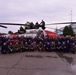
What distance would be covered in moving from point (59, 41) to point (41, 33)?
2.37 m

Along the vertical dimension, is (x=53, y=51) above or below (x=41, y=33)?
below

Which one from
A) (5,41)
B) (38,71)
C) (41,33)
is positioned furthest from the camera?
(41,33)

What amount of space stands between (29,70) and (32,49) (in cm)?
704

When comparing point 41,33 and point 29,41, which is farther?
point 41,33

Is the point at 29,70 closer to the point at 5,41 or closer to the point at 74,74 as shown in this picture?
the point at 74,74

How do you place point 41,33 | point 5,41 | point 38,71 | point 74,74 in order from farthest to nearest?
point 41,33
point 5,41
point 38,71
point 74,74

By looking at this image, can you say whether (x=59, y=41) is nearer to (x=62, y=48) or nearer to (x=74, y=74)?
(x=62, y=48)

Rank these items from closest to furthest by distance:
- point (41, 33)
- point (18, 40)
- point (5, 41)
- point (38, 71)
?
point (38, 71) → point (5, 41) → point (18, 40) → point (41, 33)

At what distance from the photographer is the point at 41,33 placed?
17719 mm

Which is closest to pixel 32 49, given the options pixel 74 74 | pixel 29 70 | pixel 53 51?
pixel 53 51

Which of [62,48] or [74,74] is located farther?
[62,48]

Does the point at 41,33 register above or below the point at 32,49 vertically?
above

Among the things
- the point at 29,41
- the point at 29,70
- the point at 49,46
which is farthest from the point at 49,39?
the point at 29,70

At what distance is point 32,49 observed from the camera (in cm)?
1583
